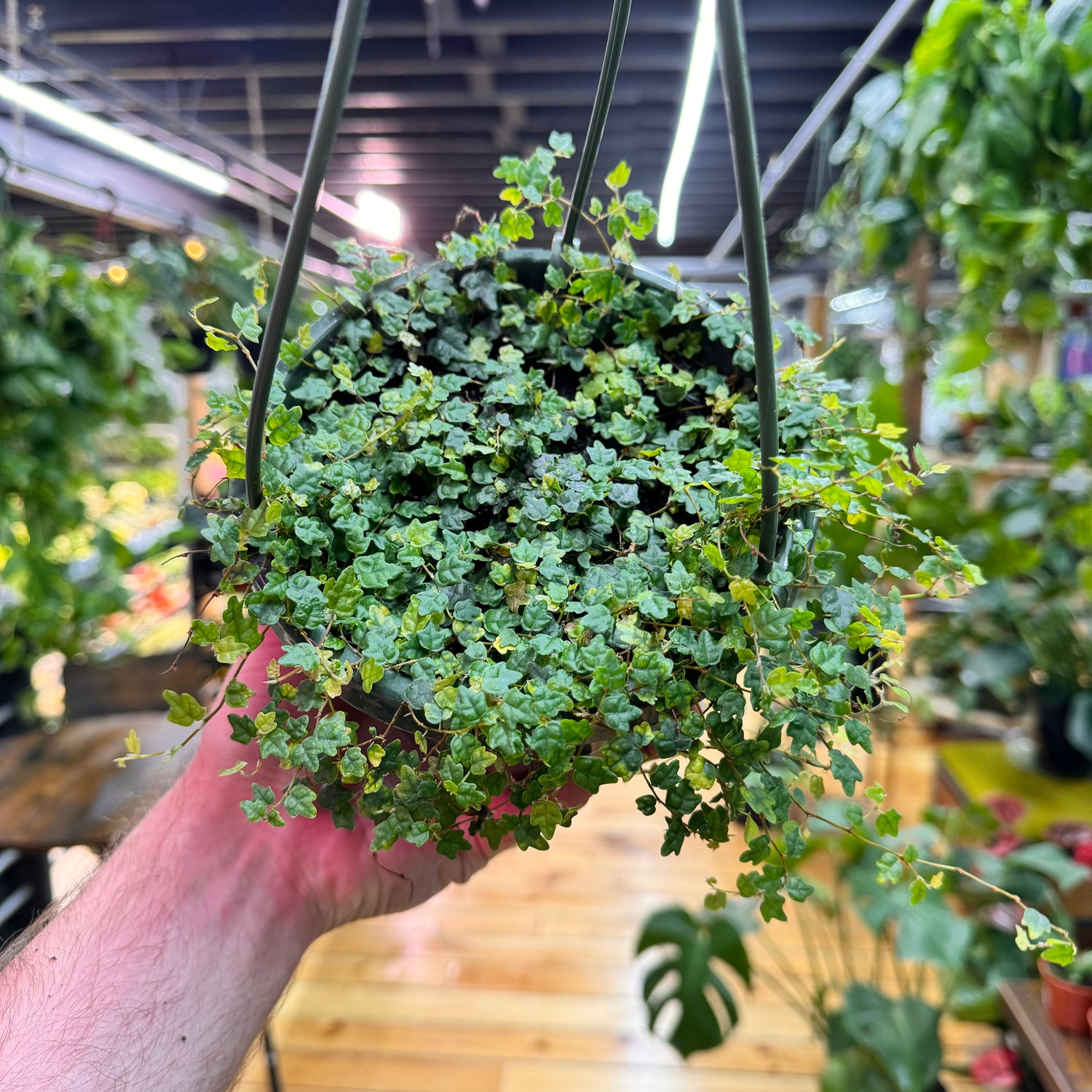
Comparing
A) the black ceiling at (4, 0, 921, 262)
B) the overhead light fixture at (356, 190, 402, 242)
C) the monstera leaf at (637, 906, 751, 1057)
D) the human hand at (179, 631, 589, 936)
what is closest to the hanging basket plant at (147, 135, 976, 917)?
the human hand at (179, 631, 589, 936)

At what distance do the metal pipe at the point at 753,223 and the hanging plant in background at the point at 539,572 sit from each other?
3 centimetres

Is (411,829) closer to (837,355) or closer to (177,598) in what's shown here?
(837,355)

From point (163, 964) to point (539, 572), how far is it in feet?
1.70

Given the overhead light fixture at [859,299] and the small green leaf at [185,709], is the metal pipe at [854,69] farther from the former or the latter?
the small green leaf at [185,709]

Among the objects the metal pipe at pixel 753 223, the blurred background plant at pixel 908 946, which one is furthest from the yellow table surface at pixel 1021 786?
the metal pipe at pixel 753 223

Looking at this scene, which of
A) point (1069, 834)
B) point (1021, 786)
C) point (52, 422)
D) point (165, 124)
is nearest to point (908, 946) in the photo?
point (1069, 834)

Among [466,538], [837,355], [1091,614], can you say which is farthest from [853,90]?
[466,538]

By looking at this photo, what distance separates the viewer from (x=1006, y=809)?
6.83ft

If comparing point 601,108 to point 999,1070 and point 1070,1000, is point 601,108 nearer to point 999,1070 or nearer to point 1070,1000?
point 1070,1000

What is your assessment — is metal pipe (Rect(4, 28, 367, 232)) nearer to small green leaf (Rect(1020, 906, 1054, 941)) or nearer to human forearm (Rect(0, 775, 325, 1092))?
human forearm (Rect(0, 775, 325, 1092))

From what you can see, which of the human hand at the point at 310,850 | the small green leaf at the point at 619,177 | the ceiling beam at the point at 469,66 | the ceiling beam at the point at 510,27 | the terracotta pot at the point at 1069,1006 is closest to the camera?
the small green leaf at the point at 619,177

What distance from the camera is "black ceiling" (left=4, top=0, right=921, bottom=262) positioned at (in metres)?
3.04

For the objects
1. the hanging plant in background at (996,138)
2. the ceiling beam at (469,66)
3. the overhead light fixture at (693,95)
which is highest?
the ceiling beam at (469,66)

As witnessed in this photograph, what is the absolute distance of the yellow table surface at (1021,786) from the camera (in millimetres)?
2324
